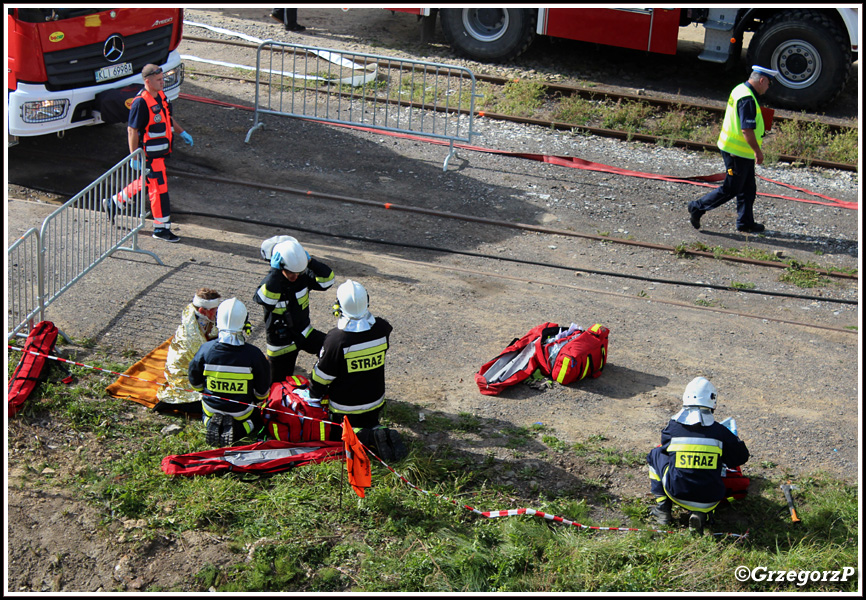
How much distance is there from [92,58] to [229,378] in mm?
6050

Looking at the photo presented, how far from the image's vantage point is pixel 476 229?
10.0 meters

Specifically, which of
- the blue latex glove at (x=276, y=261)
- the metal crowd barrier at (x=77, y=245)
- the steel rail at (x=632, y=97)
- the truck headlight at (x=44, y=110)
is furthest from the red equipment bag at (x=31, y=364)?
the steel rail at (x=632, y=97)

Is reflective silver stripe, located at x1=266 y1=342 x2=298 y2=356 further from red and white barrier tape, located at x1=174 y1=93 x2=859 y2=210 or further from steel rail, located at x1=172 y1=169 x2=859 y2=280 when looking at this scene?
red and white barrier tape, located at x1=174 y1=93 x2=859 y2=210

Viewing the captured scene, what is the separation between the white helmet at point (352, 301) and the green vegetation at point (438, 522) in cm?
97

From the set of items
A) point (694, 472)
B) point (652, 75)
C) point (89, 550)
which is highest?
point (652, 75)

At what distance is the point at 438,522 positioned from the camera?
524 cm

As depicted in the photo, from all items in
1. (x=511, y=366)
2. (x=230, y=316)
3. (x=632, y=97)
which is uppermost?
(x=632, y=97)

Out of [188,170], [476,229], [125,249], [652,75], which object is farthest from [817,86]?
[125,249]

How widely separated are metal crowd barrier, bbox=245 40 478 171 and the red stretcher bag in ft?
20.2

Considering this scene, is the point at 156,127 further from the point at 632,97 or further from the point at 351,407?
the point at 632,97

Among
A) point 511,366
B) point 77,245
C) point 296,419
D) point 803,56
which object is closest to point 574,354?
point 511,366

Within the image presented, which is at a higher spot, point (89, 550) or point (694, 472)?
point (694, 472)

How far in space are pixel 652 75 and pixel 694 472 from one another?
11.1 meters

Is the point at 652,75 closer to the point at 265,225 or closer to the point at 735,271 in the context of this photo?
the point at 735,271
